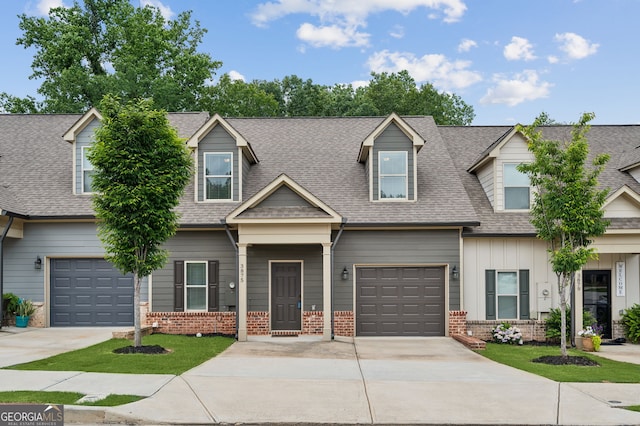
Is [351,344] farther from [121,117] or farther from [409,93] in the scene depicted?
[409,93]

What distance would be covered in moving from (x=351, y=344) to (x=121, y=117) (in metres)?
8.50

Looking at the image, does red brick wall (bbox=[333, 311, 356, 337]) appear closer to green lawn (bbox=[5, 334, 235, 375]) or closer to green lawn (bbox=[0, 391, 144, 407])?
green lawn (bbox=[5, 334, 235, 375])

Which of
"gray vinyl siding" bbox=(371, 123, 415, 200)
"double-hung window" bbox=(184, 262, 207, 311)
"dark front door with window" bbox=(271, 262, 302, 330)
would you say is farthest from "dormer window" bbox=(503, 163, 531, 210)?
"double-hung window" bbox=(184, 262, 207, 311)

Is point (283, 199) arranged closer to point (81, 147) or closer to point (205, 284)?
point (205, 284)

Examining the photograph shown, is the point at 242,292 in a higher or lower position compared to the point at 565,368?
higher

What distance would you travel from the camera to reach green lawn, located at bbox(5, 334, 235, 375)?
11.1 metres

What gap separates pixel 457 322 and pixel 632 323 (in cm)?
528

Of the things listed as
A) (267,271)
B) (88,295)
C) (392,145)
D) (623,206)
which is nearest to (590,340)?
(623,206)

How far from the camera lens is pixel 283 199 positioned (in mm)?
17125

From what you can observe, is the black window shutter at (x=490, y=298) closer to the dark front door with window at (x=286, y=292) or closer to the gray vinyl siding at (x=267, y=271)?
the gray vinyl siding at (x=267, y=271)

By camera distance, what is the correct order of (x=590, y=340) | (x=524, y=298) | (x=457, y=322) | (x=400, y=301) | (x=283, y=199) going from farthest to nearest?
1. (x=400, y=301)
2. (x=524, y=298)
3. (x=457, y=322)
4. (x=283, y=199)
5. (x=590, y=340)

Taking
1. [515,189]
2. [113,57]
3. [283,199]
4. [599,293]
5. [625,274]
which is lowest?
[599,293]

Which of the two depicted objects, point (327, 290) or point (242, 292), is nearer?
point (327, 290)

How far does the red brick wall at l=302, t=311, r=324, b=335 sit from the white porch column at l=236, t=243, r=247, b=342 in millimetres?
1997
